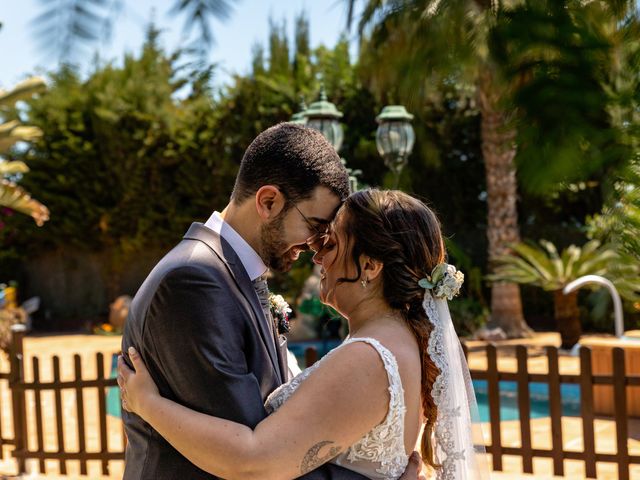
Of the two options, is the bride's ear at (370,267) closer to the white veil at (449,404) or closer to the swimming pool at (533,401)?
the white veil at (449,404)

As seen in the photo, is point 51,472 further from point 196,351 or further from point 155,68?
point 155,68

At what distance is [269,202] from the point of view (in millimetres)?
1765

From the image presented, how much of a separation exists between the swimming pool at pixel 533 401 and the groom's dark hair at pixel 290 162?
764cm

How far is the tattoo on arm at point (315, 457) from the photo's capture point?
5.19 ft

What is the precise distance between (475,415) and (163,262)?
116 cm

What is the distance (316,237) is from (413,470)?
662 mm

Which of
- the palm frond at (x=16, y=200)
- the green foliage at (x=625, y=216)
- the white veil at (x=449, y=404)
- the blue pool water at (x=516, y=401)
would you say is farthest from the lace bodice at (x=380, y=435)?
the palm frond at (x=16, y=200)

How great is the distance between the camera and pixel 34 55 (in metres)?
0.67

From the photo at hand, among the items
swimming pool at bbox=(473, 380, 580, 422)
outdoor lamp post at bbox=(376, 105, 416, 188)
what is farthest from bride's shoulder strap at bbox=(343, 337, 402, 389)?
swimming pool at bbox=(473, 380, 580, 422)

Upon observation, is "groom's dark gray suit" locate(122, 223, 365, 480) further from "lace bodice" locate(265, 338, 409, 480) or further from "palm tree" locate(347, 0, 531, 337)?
"palm tree" locate(347, 0, 531, 337)

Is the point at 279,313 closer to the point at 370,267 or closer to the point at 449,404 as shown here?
the point at 370,267

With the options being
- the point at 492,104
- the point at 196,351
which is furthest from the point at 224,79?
the point at 196,351

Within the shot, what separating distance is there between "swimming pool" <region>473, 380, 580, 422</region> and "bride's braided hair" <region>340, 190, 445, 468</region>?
7.30 metres

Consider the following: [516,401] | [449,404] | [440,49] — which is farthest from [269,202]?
[516,401]
